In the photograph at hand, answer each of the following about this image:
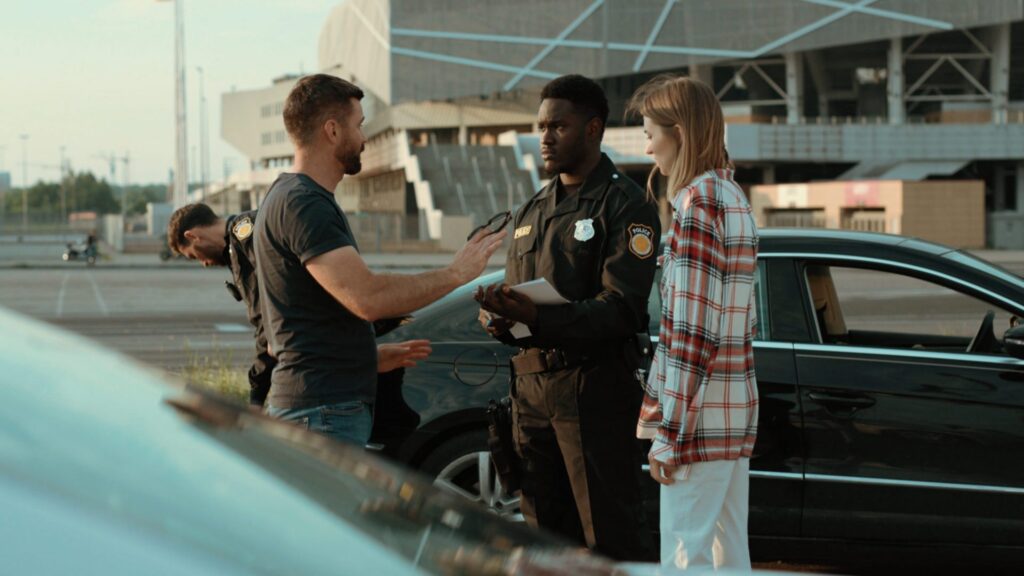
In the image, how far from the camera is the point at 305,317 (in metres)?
3.82

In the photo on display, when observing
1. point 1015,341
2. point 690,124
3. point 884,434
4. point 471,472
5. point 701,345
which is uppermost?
point 690,124

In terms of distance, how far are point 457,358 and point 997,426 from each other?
223 centimetres

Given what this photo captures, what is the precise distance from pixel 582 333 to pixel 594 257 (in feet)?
0.92

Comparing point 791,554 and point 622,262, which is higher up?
point 622,262

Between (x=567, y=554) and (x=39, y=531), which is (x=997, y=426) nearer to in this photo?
(x=567, y=554)

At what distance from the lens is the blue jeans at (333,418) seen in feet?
12.4

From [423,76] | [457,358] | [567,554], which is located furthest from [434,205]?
[567,554]

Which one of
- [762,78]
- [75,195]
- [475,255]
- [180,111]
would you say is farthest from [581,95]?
[75,195]

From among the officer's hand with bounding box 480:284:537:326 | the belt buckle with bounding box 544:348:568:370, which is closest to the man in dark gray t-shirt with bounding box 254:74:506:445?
the officer's hand with bounding box 480:284:537:326

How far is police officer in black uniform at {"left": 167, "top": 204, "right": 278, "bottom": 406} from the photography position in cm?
464

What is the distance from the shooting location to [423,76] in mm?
68750

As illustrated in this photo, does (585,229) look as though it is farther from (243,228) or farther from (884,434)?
(884,434)

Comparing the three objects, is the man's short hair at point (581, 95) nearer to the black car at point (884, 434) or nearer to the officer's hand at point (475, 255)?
the officer's hand at point (475, 255)

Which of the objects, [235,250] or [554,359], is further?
[235,250]
